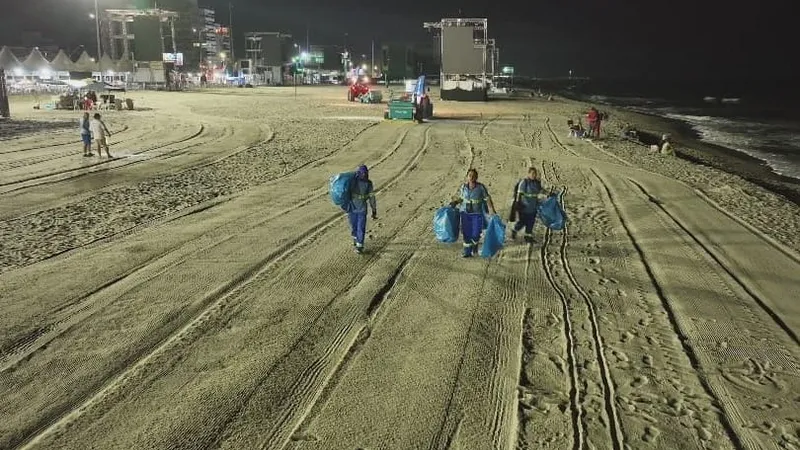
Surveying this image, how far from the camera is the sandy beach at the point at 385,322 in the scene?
5.35m

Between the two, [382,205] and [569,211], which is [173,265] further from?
[569,211]

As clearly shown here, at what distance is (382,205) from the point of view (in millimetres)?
14102

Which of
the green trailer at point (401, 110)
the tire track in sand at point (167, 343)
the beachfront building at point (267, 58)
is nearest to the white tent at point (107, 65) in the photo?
the beachfront building at point (267, 58)

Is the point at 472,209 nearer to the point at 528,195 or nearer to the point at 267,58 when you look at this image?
the point at 528,195

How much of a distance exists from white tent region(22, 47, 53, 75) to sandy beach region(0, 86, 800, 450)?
61559mm

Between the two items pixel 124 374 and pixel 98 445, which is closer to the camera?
pixel 98 445

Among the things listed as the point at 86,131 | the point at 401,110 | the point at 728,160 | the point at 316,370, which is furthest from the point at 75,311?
the point at 728,160

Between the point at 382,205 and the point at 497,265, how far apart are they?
4.95 metres

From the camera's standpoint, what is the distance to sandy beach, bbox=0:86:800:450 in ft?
17.6

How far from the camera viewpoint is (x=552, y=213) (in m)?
11.1

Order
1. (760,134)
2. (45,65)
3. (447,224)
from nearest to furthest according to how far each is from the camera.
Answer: (447,224)
(760,134)
(45,65)

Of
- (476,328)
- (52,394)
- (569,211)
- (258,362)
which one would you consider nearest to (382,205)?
(569,211)

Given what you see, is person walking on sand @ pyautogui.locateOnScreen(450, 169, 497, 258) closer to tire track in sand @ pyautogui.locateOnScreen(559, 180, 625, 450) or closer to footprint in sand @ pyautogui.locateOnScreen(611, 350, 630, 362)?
tire track in sand @ pyautogui.locateOnScreen(559, 180, 625, 450)

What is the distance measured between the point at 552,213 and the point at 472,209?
207cm
